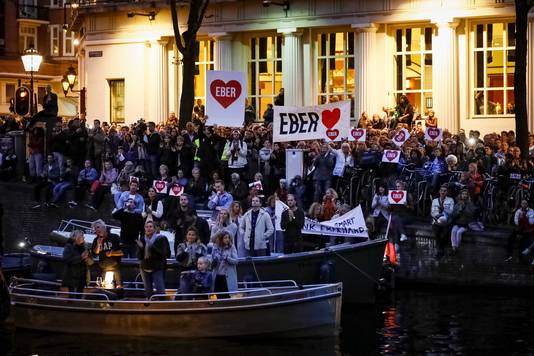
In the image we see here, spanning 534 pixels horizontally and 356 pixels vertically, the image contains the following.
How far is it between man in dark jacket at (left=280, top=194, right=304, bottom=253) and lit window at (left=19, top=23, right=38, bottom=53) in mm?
60980

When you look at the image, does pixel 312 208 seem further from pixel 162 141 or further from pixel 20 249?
pixel 20 249

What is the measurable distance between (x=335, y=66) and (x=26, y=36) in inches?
1728

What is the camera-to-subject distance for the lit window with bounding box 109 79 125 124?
52.6 m

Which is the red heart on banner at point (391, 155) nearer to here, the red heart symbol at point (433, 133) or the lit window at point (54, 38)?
the red heart symbol at point (433, 133)

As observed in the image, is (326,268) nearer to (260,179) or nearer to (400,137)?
(260,179)

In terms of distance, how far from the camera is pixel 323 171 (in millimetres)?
31938

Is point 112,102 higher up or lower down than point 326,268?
higher up

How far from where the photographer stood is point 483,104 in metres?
44.3

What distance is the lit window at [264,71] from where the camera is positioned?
48781 mm

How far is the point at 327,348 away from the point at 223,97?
11.3m

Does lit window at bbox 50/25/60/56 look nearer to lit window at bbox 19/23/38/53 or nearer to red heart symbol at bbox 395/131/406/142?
lit window at bbox 19/23/38/53

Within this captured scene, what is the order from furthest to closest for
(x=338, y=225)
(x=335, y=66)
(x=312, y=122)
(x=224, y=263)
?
(x=335, y=66), (x=312, y=122), (x=338, y=225), (x=224, y=263)

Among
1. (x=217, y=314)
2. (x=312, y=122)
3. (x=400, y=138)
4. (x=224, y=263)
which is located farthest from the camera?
(x=400, y=138)

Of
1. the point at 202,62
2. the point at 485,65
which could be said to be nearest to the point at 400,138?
the point at 485,65
